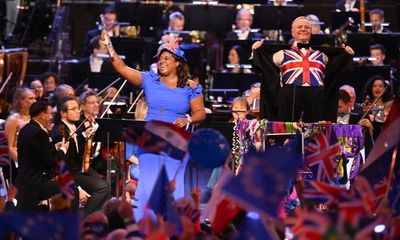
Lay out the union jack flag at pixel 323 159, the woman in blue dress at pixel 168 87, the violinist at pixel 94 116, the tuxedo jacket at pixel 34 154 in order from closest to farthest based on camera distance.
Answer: the union jack flag at pixel 323 159
the woman in blue dress at pixel 168 87
the tuxedo jacket at pixel 34 154
the violinist at pixel 94 116

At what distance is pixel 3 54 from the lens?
14.9 m

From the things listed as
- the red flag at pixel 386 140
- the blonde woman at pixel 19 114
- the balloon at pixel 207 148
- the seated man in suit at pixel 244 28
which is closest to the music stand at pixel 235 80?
the seated man in suit at pixel 244 28

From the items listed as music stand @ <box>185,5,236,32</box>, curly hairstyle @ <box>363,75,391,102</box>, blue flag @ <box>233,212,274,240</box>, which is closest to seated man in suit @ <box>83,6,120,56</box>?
music stand @ <box>185,5,236,32</box>

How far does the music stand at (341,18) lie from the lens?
52.8 feet

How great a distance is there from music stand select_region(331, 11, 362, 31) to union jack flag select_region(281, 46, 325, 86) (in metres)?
5.17

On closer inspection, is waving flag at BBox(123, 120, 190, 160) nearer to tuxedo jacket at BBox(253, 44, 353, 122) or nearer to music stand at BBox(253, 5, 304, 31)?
tuxedo jacket at BBox(253, 44, 353, 122)

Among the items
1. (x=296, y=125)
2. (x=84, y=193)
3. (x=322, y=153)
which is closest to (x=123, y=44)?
(x=84, y=193)

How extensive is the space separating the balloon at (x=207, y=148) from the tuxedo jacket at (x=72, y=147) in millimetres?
4904

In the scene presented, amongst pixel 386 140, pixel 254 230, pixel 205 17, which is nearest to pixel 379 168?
pixel 386 140

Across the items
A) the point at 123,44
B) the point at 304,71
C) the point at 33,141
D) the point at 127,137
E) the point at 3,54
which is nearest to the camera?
the point at 127,137

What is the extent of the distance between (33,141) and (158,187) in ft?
12.5

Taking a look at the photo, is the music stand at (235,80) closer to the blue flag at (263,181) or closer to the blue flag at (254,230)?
the blue flag at (254,230)

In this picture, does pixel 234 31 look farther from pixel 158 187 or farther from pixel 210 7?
pixel 158 187

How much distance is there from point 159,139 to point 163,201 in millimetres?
479
